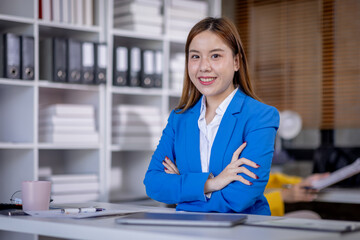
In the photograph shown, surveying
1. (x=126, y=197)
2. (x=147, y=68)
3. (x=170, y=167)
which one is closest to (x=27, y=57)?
(x=147, y=68)

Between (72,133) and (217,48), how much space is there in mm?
1778

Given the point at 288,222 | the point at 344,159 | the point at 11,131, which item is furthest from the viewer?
the point at 344,159

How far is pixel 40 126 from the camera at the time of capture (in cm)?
355

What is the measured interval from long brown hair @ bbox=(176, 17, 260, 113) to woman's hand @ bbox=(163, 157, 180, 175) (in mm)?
193

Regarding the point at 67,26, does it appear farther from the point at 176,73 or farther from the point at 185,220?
the point at 185,220

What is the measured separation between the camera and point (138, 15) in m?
3.85

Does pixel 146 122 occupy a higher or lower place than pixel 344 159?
higher

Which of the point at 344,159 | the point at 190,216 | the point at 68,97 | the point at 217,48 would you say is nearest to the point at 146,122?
the point at 68,97

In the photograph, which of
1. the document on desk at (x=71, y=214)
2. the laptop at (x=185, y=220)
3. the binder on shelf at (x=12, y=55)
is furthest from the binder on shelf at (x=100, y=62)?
the laptop at (x=185, y=220)

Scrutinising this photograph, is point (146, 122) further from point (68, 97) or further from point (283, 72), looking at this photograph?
point (283, 72)

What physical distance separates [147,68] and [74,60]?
555mm

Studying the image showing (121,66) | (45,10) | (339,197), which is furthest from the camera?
(121,66)

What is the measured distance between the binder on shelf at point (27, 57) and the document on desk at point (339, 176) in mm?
1716

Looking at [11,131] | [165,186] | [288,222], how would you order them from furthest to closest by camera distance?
[11,131] < [165,186] < [288,222]
